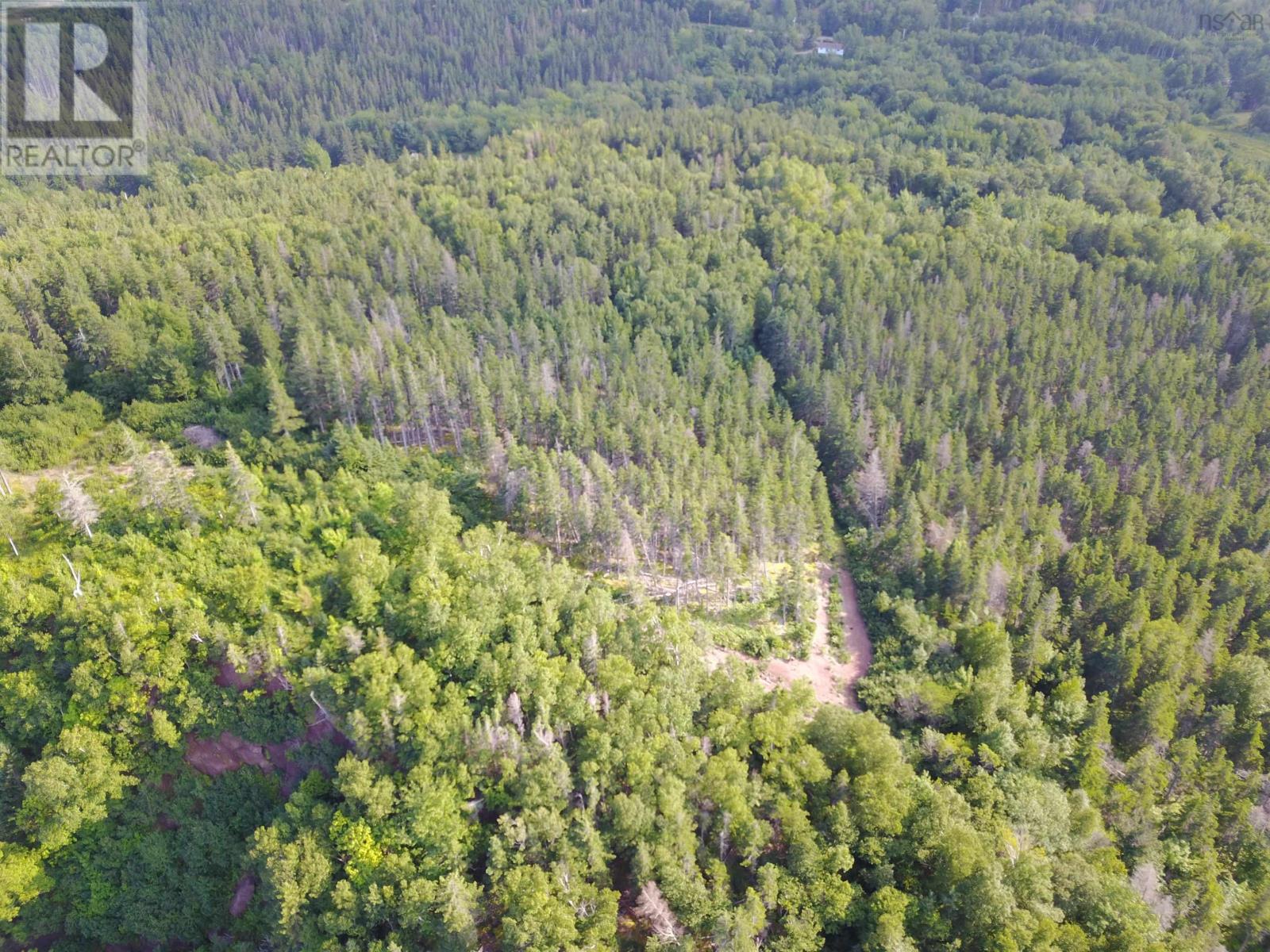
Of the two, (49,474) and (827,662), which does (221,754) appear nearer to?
(49,474)

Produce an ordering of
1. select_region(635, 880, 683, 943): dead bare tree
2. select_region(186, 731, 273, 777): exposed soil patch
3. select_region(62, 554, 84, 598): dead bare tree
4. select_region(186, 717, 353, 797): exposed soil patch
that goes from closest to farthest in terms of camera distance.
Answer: select_region(635, 880, 683, 943): dead bare tree → select_region(62, 554, 84, 598): dead bare tree → select_region(186, 717, 353, 797): exposed soil patch → select_region(186, 731, 273, 777): exposed soil patch

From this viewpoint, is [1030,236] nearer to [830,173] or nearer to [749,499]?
[830,173]

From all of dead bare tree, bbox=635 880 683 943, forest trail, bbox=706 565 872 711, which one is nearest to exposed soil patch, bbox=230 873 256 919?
dead bare tree, bbox=635 880 683 943

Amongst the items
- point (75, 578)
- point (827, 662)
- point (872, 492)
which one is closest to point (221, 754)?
point (75, 578)

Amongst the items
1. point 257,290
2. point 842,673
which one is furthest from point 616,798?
point 257,290

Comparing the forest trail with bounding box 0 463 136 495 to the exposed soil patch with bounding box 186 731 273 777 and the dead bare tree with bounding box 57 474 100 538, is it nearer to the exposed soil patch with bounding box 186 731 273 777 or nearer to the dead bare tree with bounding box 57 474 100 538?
the dead bare tree with bounding box 57 474 100 538

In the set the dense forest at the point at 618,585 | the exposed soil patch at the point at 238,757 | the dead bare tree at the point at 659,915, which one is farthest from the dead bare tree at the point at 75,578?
the dead bare tree at the point at 659,915

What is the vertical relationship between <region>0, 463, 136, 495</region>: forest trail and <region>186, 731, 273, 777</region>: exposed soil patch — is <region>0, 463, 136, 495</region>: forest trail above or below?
above
